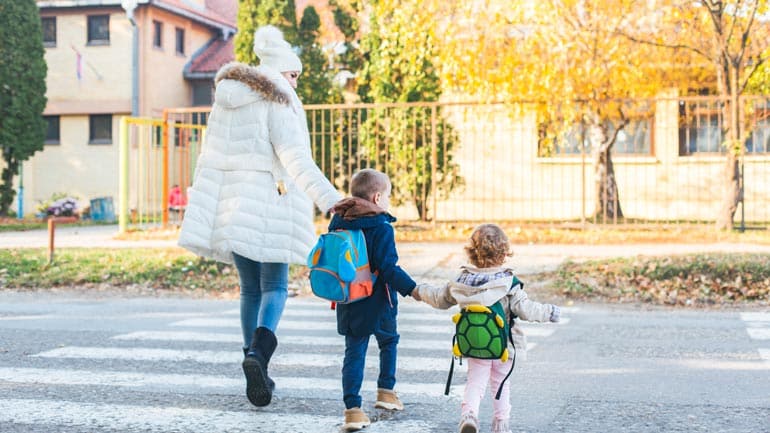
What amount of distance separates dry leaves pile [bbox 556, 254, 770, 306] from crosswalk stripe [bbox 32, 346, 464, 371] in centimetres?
431

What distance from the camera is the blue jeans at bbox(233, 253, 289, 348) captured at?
19.1ft

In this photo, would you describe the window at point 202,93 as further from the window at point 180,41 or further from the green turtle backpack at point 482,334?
the green turtle backpack at point 482,334

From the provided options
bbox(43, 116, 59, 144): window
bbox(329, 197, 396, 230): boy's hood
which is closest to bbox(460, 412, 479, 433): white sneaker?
bbox(329, 197, 396, 230): boy's hood

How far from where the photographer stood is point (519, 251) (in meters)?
14.8

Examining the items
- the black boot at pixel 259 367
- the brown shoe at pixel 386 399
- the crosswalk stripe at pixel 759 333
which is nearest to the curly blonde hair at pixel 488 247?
the brown shoe at pixel 386 399

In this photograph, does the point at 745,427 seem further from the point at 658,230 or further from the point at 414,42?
the point at 414,42

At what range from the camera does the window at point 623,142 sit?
65.3 feet

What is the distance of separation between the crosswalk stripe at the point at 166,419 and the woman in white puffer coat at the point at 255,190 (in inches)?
13.1

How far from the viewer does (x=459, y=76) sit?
689 inches

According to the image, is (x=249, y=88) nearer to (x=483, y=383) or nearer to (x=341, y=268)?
(x=341, y=268)

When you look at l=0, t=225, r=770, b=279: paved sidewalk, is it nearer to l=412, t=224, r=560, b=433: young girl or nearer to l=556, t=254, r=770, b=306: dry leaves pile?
l=556, t=254, r=770, b=306: dry leaves pile

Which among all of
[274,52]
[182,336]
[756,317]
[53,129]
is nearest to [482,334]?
[274,52]

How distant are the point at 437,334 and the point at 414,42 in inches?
382

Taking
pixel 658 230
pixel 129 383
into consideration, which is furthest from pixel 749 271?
pixel 129 383
